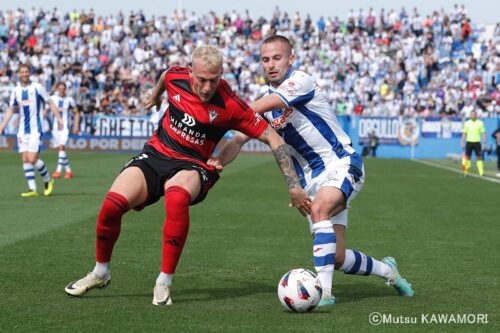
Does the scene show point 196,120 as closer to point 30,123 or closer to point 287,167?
point 287,167

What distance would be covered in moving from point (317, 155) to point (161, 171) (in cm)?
127

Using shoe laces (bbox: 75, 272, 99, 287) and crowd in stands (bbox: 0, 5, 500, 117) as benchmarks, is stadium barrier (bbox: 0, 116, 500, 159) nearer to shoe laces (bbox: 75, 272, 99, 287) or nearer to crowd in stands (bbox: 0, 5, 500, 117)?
crowd in stands (bbox: 0, 5, 500, 117)

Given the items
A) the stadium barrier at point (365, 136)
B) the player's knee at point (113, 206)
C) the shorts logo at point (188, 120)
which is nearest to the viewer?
the player's knee at point (113, 206)

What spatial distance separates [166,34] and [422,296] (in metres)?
45.9

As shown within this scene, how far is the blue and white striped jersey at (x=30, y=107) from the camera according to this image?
17.5 metres

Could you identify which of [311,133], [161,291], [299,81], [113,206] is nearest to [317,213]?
[311,133]

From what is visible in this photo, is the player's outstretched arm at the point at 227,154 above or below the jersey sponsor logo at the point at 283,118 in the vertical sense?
below

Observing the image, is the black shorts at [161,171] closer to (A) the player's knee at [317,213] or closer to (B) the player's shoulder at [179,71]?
(B) the player's shoulder at [179,71]

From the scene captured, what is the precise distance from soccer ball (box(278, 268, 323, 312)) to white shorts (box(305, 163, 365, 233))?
28.4 inches

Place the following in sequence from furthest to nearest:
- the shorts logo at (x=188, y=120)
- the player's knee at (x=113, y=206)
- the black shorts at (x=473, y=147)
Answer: the black shorts at (x=473, y=147) → the shorts logo at (x=188, y=120) → the player's knee at (x=113, y=206)

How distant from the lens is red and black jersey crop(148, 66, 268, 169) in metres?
7.10

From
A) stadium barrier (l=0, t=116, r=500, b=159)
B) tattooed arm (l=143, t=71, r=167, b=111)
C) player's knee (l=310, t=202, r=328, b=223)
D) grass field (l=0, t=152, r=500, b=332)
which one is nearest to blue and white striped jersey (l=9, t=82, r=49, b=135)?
grass field (l=0, t=152, r=500, b=332)

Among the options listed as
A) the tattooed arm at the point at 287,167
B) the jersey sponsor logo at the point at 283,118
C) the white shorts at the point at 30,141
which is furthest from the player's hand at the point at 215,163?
the white shorts at the point at 30,141

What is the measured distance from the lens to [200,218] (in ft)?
45.5
